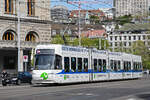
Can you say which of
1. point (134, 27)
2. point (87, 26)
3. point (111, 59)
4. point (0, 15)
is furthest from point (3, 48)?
point (134, 27)

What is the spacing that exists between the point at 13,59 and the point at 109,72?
14577 mm

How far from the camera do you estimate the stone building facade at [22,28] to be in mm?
45375

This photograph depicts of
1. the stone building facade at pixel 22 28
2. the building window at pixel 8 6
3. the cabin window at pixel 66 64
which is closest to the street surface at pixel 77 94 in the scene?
the cabin window at pixel 66 64

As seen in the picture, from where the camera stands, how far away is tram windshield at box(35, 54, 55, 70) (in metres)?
28.4

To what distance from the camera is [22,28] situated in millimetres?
47469

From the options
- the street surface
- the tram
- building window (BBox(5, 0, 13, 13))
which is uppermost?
building window (BBox(5, 0, 13, 13))

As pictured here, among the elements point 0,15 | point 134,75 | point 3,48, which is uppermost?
point 0,15

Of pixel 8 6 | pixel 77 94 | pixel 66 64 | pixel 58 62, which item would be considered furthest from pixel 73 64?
pixel 8 6

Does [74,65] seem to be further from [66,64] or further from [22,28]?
[22,28]

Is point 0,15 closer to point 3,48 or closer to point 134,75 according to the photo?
point 3,48

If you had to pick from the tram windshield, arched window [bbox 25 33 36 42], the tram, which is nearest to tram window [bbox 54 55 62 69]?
the tram

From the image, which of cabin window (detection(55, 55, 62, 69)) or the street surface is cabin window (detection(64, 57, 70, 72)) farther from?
the street surface

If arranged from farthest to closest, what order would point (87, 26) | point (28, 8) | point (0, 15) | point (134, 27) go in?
1. point (134, 27)
2. point (87, 26)
3. point (28, 8)
4. point (0, 15)

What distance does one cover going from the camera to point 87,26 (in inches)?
4801
